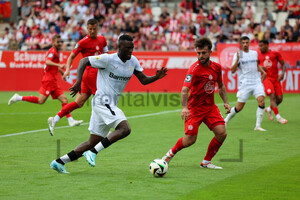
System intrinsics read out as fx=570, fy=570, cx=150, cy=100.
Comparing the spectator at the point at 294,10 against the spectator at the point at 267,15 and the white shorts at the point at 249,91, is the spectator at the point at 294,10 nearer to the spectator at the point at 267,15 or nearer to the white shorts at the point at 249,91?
the spectator at the point at 267,15

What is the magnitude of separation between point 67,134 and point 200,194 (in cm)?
670

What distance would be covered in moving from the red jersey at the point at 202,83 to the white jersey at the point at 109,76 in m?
1.03

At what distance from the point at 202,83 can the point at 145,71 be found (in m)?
16.3

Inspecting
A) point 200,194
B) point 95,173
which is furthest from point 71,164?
point 200,194

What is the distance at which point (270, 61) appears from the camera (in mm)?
16094

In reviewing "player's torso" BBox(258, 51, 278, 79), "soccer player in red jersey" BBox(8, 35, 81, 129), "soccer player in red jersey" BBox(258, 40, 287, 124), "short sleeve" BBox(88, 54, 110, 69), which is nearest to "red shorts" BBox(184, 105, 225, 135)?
"short sleeve" BBox(88, 54, 110, 69)

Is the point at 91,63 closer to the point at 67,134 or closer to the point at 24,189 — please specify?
the point at 24,189

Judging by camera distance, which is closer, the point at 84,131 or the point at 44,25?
the point at 84,131

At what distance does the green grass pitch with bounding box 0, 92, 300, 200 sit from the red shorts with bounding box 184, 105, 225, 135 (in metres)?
0.64

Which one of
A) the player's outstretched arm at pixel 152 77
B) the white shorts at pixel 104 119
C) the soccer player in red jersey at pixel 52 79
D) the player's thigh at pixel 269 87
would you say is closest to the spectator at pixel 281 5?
the player's thigh at pixel 269 87

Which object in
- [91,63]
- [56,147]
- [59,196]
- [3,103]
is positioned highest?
[91,63]

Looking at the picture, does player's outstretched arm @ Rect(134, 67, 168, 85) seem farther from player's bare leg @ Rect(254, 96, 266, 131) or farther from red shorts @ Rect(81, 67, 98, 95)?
player's bare leg @ Rect(254, 96, 266, 131)

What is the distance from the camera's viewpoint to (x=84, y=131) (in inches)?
544

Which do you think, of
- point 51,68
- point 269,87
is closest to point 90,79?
point 51,68
